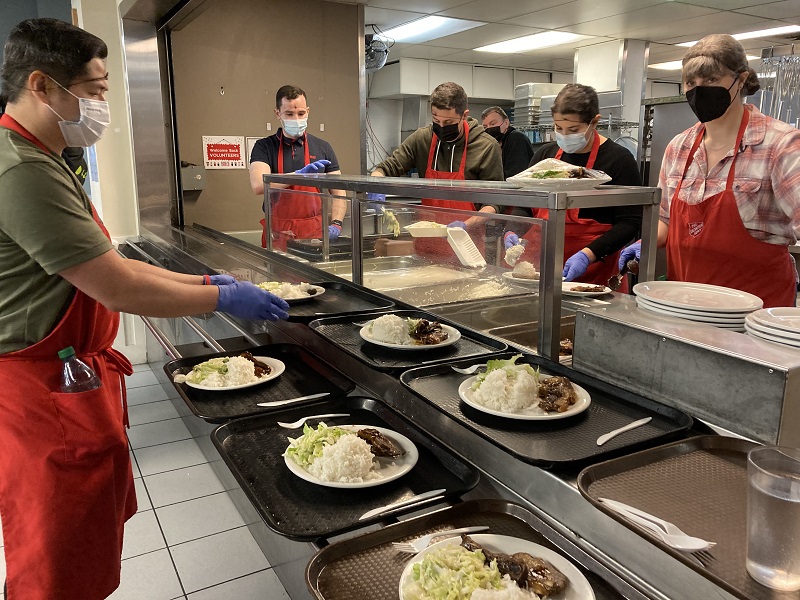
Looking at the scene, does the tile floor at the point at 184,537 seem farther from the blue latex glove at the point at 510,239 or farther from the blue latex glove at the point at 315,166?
the blue latex glove at the point at 315,166

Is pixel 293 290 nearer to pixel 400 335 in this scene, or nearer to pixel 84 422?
pixel 400 335

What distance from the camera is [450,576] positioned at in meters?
0.91

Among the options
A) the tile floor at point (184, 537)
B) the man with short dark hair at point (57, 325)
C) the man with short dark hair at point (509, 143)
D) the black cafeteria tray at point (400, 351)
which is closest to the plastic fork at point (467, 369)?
the black cafeteria tray at point (400, 351)

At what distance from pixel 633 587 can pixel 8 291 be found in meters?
1.58

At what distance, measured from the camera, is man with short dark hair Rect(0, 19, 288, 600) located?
1525mm

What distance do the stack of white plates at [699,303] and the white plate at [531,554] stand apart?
2.25 feet

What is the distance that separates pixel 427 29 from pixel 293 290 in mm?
5538

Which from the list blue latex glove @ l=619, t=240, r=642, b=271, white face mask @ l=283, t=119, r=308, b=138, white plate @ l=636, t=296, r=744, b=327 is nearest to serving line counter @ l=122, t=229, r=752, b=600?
white plate @ l=636, t=296, r=744, b=327

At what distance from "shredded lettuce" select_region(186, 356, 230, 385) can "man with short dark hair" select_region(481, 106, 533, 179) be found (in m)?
4.00

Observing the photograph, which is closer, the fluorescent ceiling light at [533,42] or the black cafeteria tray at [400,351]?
the black cafeteria tray at [400,351]

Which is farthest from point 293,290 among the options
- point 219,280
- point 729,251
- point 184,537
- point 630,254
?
point 729,251

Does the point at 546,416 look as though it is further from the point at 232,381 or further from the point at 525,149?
the point at 525,149

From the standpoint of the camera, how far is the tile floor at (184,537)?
7.72 ft

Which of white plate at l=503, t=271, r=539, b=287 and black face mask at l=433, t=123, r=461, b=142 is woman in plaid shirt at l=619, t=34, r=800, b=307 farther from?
black face mask at l=433, t=123, r=461, b=142
